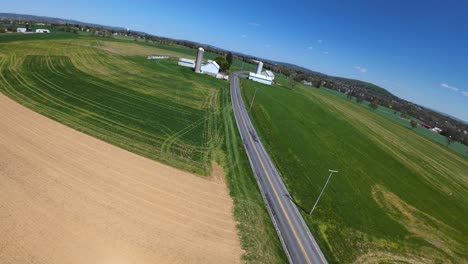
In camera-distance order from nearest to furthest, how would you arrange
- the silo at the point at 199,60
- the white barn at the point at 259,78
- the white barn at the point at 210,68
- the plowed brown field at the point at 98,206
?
the plowed brown field at the point at 98,206 → the silo at the point at 199,60 → the white barn at the point at 210,68 → the white barn at the point at 259,78

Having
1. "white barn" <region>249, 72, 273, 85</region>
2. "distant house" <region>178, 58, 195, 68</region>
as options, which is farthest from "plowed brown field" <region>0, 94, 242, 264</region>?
"white barn" <region>249, 72, 273, 85</region>

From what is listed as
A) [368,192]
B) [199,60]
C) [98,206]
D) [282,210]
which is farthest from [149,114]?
[199,60]

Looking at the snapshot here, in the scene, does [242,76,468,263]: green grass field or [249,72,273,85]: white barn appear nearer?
[242,76,468,263]: green grass field

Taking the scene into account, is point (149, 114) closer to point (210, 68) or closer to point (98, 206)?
point (98, 206)

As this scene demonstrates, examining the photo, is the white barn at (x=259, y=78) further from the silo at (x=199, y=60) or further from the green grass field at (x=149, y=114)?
the green grass field at (x=149, y=114)

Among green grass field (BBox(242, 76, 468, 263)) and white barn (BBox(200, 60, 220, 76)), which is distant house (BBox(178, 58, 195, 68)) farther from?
green grass field (BBox(242, 76, 468, 263))

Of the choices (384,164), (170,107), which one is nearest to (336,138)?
(384,164)

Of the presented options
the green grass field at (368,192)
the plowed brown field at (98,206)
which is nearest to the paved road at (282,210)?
the green grass field at (368,192)
